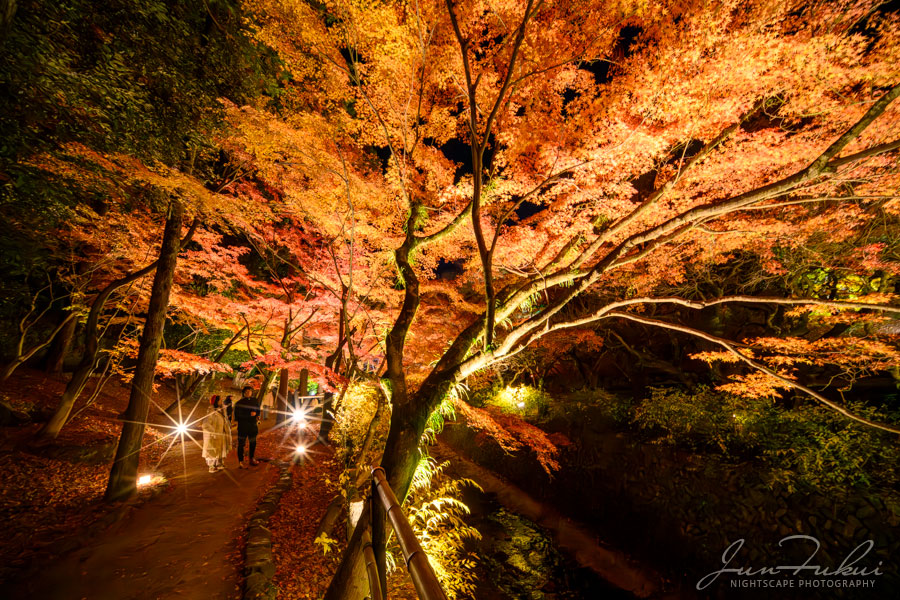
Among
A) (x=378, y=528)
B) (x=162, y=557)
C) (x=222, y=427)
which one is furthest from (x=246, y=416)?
(x=378, y=528)

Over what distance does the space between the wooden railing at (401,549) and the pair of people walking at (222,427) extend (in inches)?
247

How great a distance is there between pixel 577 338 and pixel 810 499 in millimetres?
6732

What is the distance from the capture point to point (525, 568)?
8.06 metres

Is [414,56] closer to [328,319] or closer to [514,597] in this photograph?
[328,319]

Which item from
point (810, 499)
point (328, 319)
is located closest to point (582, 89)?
point (810, 499)

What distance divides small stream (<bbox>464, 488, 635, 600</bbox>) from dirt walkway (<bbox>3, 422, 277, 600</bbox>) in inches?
209

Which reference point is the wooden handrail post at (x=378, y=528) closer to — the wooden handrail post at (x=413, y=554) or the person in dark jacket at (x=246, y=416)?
the wooden handrail post at (x=413, y=554)

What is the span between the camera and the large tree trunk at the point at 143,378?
18.9 feet

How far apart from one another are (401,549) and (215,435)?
826 centimetres

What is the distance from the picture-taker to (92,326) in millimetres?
7055

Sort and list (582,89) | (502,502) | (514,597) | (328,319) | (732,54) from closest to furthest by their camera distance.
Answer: (732,54)
(582,89)
(514,597)
(502,502)
(328,319)

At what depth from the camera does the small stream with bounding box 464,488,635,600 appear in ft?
23.8

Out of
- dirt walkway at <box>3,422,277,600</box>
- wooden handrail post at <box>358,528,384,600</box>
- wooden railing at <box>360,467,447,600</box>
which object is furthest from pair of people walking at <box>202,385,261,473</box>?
wooden handrail post at <box>358,528,384,600</box>

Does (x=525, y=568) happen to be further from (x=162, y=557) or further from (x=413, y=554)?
(x=413, y=554)
